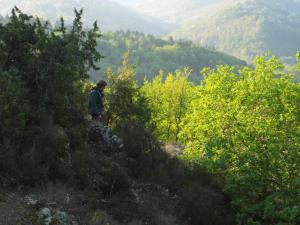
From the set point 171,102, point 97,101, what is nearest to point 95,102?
point 97,101

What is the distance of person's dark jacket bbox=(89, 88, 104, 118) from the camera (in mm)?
14211

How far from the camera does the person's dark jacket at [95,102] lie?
14211 mm

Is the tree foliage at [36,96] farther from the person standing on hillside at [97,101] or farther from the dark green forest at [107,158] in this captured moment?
the person standing on hillside at [97,101]

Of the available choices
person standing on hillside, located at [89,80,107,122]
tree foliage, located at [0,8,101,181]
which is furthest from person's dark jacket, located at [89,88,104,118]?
tree foliage, located at [0,8,101,181]

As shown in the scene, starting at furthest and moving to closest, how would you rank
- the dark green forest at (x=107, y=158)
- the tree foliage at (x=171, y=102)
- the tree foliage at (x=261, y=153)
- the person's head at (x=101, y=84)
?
the tree foliage at (x=171, y=102) → the person's head at (x=101, y=84) → the tree foliage at (x=261, y=153) → the dark green forest at (x=107, y=158)

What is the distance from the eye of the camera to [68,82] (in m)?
11.3

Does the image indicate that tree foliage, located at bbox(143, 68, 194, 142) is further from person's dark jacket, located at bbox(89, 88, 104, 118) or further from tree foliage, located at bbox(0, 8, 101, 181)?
tree foliage, located at bbox(0, 8, 101, 181)

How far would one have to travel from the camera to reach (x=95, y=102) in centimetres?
1434

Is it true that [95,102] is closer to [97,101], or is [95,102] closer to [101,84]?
[97,101]

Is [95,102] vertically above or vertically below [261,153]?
above

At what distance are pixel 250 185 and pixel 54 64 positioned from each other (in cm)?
679

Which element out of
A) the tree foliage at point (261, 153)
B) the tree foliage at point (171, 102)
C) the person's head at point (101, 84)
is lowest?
the tree foliage at point (171, 102)

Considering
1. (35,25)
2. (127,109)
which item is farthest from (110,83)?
(35,25)

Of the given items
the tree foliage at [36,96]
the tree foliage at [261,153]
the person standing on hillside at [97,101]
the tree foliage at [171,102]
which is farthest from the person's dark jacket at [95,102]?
the tree foliage at [171,102]
